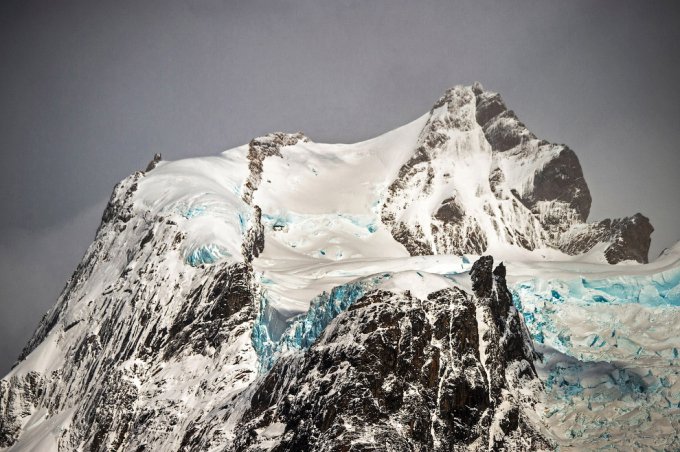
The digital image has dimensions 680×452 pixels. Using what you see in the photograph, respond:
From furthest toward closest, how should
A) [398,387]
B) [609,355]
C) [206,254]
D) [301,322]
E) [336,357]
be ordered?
1. [206,254]
2. [609,355]
3. [301,322]
4. [336,357]
5. [398,387]

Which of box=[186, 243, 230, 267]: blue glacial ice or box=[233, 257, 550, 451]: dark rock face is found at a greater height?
box=[186, 243, 230, 267]: blue glacial ice

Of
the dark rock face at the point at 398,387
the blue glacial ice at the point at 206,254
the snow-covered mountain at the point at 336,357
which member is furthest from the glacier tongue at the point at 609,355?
the blue glacial ice at the point at 206,254

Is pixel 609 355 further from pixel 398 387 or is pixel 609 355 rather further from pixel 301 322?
pixel 398 387

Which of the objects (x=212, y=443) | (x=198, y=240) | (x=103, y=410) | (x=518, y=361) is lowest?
(x=212, y=443)

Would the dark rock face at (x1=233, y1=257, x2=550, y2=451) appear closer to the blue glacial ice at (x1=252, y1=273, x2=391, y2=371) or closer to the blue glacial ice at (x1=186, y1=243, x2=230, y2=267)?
the blue glacial ice at (x1=252, y1=273, x2=391, y2=371)

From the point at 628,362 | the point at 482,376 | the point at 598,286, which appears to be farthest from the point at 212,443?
the point at 598,286

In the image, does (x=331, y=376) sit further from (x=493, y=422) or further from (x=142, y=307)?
(x=142, y=307)

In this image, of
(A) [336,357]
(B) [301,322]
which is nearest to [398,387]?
(A) [336,357]

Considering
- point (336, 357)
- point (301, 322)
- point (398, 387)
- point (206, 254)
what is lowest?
point (398, 387)

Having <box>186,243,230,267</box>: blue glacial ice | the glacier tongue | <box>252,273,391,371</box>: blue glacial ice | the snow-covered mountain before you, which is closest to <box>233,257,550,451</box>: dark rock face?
the snow-covered mountain
